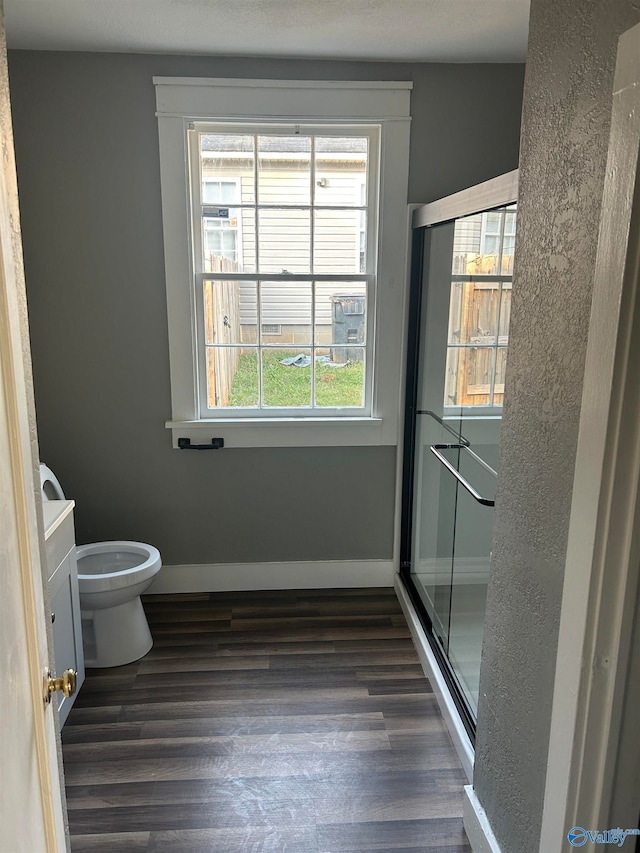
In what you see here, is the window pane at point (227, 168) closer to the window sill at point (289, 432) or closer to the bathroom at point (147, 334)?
the bathroom at point (147, 334)

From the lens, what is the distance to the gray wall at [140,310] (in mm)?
2713

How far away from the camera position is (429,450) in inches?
113

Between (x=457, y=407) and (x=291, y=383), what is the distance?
3.00 feet

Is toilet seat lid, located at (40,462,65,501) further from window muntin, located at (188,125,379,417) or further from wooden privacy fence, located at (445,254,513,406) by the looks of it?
wooden privacy fence, located at (445,254,513,406)

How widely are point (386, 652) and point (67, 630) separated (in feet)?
4.27

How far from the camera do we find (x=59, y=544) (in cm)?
223

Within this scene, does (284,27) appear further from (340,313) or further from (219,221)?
(340,313)

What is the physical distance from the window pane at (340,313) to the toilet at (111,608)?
1.28 m

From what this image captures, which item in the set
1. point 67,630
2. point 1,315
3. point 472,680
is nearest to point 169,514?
point 67,630

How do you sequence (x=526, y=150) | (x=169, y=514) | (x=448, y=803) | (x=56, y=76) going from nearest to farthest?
(x=526, y=150) < (x=448, y=803) < (x=56, y=76) < (x=169, y=514)

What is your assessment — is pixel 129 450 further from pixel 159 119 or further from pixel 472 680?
pixel 472 680

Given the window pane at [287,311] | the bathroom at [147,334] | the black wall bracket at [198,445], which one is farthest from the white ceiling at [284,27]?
the black wall bracket at [198,445]

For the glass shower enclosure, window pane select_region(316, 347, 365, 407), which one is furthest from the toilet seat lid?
the glass shower enclosure

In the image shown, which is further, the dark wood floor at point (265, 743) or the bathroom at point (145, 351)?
the bathroom at point (145, 351)
